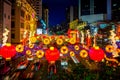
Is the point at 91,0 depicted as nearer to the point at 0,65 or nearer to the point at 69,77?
the point at 0,65

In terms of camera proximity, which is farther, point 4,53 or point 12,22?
point 12,22

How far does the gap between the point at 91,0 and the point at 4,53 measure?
132247 mm

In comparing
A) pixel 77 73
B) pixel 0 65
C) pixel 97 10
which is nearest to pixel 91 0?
pixel 97 10

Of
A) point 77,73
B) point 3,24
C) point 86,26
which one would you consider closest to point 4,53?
point 77,73

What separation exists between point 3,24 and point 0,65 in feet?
104

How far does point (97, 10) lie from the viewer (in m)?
143

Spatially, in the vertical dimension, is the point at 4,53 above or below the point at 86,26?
below

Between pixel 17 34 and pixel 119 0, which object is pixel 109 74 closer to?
pixel 17 34

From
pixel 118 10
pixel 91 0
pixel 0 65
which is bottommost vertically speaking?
pixel 0 65

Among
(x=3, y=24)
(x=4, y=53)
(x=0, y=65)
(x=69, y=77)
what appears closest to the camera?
(x=69, y=77)

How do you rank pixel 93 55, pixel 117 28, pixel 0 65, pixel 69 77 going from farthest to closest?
pixel 117 28 < pixel 0 65 < pixel 93 55 < pixel 69 77

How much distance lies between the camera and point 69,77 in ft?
30.6

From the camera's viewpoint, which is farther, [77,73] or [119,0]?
[119,0]

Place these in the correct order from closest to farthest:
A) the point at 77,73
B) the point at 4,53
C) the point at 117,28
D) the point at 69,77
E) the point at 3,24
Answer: the point at 69,77, the point at 77,73, the point at 4,53, the point at 3,24, the point at 117,28
